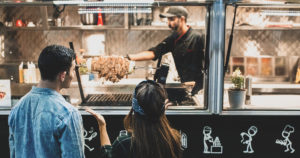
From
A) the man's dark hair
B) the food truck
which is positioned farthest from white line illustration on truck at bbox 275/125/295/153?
the man's dark hair

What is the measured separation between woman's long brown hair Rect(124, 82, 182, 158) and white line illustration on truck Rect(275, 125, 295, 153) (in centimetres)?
195

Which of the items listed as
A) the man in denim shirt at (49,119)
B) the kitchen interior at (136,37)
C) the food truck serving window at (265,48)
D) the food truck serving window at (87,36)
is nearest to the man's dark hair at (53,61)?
the man in denim shirt at (49,119)

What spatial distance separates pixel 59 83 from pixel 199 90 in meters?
2.05

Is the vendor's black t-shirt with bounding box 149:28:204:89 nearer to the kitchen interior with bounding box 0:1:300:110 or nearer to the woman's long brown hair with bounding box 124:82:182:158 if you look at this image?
the kitchen interior with bounding box 0:1:300:110

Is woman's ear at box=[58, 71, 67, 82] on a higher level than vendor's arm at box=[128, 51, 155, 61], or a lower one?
lower

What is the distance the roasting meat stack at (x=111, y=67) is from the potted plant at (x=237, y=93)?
127cm

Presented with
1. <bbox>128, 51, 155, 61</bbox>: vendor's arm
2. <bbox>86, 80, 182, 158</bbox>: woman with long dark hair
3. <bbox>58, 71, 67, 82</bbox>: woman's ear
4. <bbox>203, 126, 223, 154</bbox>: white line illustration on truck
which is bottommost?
<bbox>203, 126, 223, 154</bbox>: white line illustration on truck

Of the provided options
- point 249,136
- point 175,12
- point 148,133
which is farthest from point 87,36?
point 148,133

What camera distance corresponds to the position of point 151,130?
173cm

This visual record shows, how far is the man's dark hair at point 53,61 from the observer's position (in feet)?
5.75

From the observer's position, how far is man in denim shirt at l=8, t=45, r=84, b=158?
1.69 metres

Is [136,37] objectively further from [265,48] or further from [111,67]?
[265,48]

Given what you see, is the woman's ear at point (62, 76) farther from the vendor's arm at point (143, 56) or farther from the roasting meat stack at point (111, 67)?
the vendor's arm at point (143, 56)

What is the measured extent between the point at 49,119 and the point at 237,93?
2165 mm
